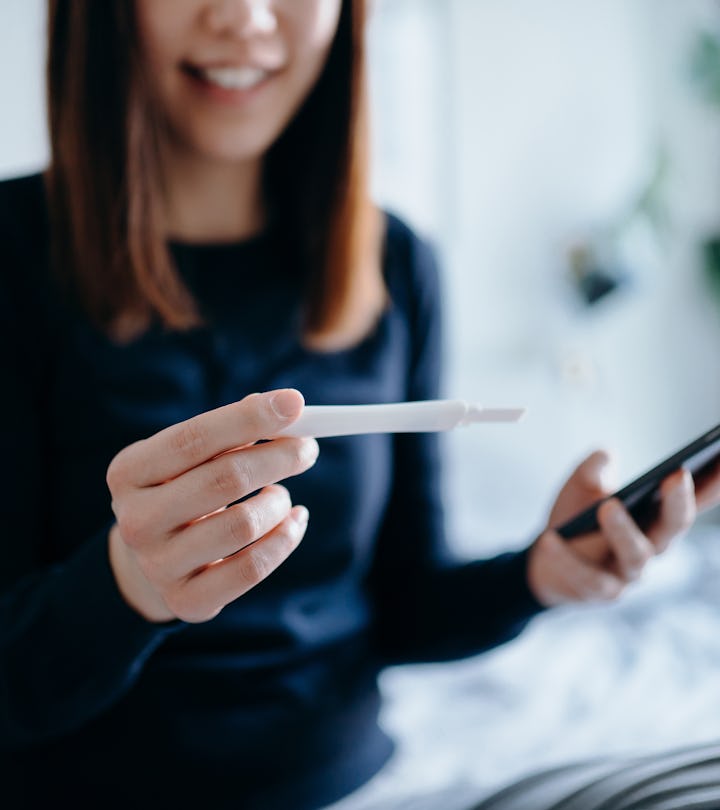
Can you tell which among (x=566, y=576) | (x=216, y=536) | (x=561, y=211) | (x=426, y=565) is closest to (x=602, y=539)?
(x=566, y=576)

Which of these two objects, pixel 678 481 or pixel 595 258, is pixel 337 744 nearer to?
pixel 678 481

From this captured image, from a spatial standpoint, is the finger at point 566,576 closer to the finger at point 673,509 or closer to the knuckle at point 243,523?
the finger at point 673,509

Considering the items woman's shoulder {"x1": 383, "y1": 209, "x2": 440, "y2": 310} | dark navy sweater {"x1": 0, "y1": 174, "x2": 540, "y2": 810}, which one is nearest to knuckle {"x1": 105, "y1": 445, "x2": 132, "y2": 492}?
dark navy sweater {"x1": 0, "y1": 174, "x2": 540, "y2": 810}

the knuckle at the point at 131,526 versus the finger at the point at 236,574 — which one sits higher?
the knuckle at the point at 131,526

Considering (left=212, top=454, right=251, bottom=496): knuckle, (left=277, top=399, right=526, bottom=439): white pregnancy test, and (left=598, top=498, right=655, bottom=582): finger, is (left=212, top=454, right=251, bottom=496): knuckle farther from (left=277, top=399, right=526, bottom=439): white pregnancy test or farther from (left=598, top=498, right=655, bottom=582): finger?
(left=598, top=498, right=655, bottom=582): finger

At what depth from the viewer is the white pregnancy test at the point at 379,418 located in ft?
1.16

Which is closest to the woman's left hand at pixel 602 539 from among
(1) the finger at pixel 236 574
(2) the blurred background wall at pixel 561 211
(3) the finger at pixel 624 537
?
(3) the finger at pixel 624 537

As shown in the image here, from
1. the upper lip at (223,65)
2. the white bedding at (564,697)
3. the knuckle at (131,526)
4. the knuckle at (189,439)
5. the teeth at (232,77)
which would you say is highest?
the upper lip at (223,65)

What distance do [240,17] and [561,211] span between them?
155 cm

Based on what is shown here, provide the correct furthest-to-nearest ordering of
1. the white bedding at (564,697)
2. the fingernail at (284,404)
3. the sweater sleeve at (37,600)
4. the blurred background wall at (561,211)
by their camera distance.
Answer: the blurred background wall at (561,211)
the white bedding at (564,697)
the sweater sleeve at (37,600)
the fingernail at (284,404)

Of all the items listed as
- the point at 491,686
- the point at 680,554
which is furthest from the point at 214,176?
the point at 680,554

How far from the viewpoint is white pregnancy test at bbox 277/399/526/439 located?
35cm

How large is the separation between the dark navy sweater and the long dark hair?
21 millimetres

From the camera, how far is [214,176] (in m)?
0.68
